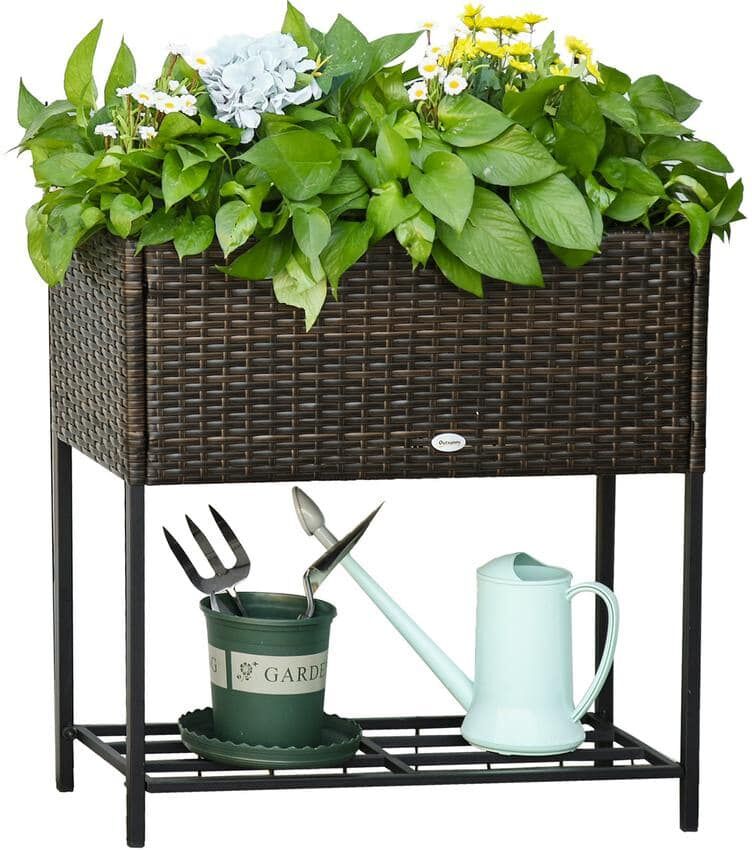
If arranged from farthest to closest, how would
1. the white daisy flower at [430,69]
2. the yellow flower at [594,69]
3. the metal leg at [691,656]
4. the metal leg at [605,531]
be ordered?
the metal leg at [605,531] → the metal leg at [691,656] → the yellow flower at [594,69] → the white daisy flower at [430,69]

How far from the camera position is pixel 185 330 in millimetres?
3898

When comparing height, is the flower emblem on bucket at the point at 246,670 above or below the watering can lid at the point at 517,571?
below

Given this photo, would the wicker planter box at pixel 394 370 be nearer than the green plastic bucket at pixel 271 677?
Yes

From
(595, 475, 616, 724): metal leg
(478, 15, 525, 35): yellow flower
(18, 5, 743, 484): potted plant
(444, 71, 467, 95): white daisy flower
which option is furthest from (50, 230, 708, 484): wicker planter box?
(595, 475, 616, 724): metal leg

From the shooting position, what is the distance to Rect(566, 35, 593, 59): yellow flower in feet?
13.4

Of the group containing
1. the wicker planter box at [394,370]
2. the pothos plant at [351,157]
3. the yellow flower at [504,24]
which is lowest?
the wicker planter box at [394,370]

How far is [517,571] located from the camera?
4270mm

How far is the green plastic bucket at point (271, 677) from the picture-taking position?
4176 mm

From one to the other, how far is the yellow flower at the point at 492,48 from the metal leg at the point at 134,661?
37.1 inches

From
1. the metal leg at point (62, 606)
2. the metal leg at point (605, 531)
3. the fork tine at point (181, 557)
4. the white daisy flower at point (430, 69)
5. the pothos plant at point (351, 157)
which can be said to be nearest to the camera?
the pothos plant at point (351, 157)

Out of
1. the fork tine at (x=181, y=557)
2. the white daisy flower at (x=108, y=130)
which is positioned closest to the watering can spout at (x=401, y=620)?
the fork tine at (x=181, y=557)

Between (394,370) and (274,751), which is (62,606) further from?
(394,370)

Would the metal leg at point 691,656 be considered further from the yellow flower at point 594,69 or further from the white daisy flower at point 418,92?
the white daisy flower at point 418,92

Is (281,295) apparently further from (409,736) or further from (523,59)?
(409,736)
